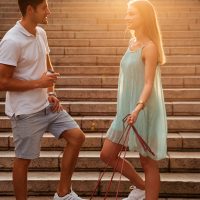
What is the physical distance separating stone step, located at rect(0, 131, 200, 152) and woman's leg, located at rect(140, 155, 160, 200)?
168 centimetres

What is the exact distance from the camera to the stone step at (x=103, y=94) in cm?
645

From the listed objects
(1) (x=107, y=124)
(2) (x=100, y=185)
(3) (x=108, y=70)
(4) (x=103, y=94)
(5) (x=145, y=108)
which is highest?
(5) (x=145, y=108)

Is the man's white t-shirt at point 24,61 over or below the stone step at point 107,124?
over

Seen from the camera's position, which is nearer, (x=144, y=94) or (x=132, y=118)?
(x=132, y=118)

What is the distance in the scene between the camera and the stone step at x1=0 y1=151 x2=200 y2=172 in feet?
16.1

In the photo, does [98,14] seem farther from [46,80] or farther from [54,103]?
[46,80]

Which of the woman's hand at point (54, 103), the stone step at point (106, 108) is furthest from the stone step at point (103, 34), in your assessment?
the woman's hand at point (54, 103)

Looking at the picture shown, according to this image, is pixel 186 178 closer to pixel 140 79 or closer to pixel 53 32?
pixel 140 79

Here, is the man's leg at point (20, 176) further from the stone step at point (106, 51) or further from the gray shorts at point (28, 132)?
the stone step at point (106, 51)

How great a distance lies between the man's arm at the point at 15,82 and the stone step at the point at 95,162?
1708 mm

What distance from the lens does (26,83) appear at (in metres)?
3.42

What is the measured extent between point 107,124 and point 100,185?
1253 mm

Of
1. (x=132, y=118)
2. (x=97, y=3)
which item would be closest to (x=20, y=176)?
(x=132, y=118)

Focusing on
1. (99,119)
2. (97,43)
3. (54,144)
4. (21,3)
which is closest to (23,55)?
(21,3)
